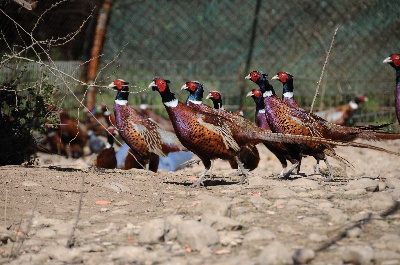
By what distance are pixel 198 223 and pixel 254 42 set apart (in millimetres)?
8383

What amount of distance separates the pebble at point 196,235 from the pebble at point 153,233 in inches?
4.4

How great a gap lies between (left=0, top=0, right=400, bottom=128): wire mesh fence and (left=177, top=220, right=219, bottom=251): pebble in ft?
26.1

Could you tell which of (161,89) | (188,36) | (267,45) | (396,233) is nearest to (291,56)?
(267,45)

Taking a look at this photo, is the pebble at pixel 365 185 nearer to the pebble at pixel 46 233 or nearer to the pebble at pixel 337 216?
the pebble at pixel 337 216

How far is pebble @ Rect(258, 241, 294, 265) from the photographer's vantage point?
3.23 meters

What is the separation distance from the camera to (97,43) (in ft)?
38.6

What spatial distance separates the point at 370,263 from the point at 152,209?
6.21 feet

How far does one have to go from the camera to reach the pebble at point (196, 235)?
12.0ft

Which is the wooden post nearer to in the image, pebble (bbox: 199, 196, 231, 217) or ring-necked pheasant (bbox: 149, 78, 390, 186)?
ring-necked pheasant (bbox: 149, 78, 390, 186)

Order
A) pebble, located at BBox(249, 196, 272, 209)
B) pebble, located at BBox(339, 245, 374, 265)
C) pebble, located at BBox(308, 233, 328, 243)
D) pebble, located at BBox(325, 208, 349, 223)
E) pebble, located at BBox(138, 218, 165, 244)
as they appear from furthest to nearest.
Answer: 1. pebble, located at BBox(249, 196, 272, 209)
2. pebble, located at BBox(325, 208, 349, 223)
3. pebble, located at BBox(138, 218, 165, 244)
4. pebble, located at BBox(308, 233, 328, 243)
5. pebble, located at BBox(339, 245, 374, 265)

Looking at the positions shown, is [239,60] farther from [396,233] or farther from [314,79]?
[396,233]

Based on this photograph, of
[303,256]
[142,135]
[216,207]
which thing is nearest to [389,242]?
[303,256]

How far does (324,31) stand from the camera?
469 inches

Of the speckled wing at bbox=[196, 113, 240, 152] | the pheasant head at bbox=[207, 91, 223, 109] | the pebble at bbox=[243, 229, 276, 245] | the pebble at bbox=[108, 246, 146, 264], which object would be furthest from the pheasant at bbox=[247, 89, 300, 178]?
the pebble at bbox=[108, 246, 146, 264]
